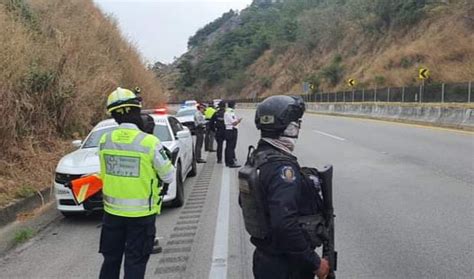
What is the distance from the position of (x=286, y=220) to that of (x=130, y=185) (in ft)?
6.00

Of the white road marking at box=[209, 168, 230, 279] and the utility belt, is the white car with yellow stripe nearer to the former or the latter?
the white road marking at box=[209, 168, 230, 279]

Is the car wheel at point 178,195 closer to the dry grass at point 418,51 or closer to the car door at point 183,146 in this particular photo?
the car door at point 183,146

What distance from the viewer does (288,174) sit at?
293 cm

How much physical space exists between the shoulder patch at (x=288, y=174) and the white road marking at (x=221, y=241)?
8.90ft

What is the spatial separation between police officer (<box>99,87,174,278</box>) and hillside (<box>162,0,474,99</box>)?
4161cm

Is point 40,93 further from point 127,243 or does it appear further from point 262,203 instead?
point 262,203

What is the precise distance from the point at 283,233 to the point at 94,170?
5670 mm

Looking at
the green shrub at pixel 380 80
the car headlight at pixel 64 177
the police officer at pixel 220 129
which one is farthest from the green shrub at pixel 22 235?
the green shrub at pixel 380 80

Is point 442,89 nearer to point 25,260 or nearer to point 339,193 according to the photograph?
point 339,193

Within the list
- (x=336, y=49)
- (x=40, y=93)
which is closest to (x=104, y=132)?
(x=40, y=93)

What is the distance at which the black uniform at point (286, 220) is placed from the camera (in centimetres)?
289

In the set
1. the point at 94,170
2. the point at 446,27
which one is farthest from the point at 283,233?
the point at 446,27

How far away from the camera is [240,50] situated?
117500 mm

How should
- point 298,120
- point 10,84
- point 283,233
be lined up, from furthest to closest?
point 10,84, point 298,120, point 283,233
